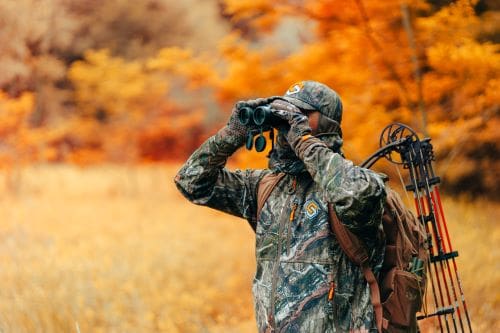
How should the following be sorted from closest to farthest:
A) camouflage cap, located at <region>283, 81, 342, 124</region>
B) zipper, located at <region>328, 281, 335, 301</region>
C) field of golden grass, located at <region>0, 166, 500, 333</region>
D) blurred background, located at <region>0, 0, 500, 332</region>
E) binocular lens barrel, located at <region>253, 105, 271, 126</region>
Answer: zipper, located at <region>328, 281, 335, 301</region>, binocular lens barrel, located at <region>253, 105, 271, 126</region>, camouflage cap, located at <region>283, 81, 342, 124</region>, field of golden grass, located at <region>0, 166, 500, 333</region>, blurred background, located at <region>0, 0, 500, 332</region>

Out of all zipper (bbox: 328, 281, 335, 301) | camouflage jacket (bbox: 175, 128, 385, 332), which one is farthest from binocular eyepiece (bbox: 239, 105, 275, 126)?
zipper (bbox: 328, 281, 335, 301)

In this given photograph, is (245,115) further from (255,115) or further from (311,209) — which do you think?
(311,209)

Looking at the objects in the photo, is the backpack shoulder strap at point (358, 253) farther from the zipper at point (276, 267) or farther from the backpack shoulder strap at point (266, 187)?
the backpack shoulder strap at point (266, 187)

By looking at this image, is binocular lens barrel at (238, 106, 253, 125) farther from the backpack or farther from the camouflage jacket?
the backpack

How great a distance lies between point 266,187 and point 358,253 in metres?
0.53

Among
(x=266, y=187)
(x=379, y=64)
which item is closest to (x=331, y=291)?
(x=266, y=187)

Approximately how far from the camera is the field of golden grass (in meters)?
5.47

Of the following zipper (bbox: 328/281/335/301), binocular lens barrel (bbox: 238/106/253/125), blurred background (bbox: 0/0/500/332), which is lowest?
zipper (bbox: 328/281/335/301)

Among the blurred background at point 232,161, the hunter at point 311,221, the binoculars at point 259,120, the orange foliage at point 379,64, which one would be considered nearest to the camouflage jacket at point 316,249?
the hunter at point 311,221

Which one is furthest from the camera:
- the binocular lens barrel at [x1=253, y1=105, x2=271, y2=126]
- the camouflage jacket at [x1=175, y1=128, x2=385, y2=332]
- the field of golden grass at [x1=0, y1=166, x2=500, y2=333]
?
the field of golden grass at [x1=0, y1=166, x2=500, y2=333]

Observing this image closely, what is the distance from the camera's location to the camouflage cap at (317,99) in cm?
281

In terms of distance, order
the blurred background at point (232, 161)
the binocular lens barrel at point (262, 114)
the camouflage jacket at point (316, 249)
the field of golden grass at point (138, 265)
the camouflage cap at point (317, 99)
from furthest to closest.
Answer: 1. the blurred background at point (232, 161)
2. the field of golden grass at point (138, 265)
3. the camouflage cap at point (317, 99)
4. the binocular lens barrel at point (262, 114)
5. the camouflage jacket at point (316, 249)

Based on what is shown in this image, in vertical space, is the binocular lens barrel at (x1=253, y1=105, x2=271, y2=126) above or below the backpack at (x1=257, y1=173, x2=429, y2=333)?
above

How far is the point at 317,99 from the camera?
282cm
